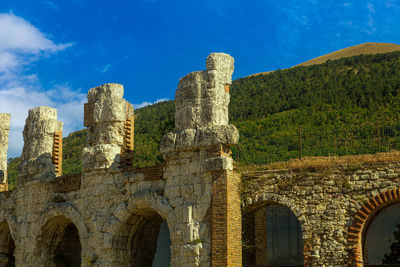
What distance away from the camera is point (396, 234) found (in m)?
15.5

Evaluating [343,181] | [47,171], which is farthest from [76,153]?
[343,181]

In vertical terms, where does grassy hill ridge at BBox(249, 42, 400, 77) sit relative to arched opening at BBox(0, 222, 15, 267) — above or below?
above

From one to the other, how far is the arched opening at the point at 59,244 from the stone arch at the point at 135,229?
2558mm

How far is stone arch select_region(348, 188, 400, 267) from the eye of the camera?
11.1 m

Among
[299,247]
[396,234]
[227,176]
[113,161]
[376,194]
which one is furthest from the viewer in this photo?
[299,247]

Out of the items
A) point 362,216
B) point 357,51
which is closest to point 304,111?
point 357,51

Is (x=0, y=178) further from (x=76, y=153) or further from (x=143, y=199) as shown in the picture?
(x=76, y=153)

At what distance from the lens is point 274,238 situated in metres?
17.7

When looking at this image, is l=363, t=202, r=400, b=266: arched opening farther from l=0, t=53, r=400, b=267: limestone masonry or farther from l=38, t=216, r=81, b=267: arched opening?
l=38, t=216, r=81, b=267: arched opening

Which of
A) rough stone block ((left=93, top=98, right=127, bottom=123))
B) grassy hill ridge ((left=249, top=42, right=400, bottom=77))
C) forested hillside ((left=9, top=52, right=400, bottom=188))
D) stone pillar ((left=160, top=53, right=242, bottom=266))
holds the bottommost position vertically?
stone pillar ((left=160, top=53, right=242, bottom=266))

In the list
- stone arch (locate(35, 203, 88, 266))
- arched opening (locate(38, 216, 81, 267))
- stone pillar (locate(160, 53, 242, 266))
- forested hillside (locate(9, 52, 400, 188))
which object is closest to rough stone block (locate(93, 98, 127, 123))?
stone pillar (locate(160, 53, 242, 266))

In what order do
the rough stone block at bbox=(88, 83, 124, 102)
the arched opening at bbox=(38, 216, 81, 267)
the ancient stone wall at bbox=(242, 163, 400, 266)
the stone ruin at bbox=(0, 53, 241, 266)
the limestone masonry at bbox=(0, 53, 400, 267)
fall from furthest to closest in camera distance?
the arched opening at bbox=(38, 216, 81, 267)
the rough stone block at bbox=(88, 83, 124, 102)
the stone ruin at bbox=(0, 53, 241, 266)
the limestone masonry at bbox=(0, 53, 400, 267)
the ancient stone wall at bbox=(242, 163, 400, 266)

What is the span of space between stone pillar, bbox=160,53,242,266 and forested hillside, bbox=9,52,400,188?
622 centimetres

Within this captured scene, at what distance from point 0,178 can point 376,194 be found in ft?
43.4
